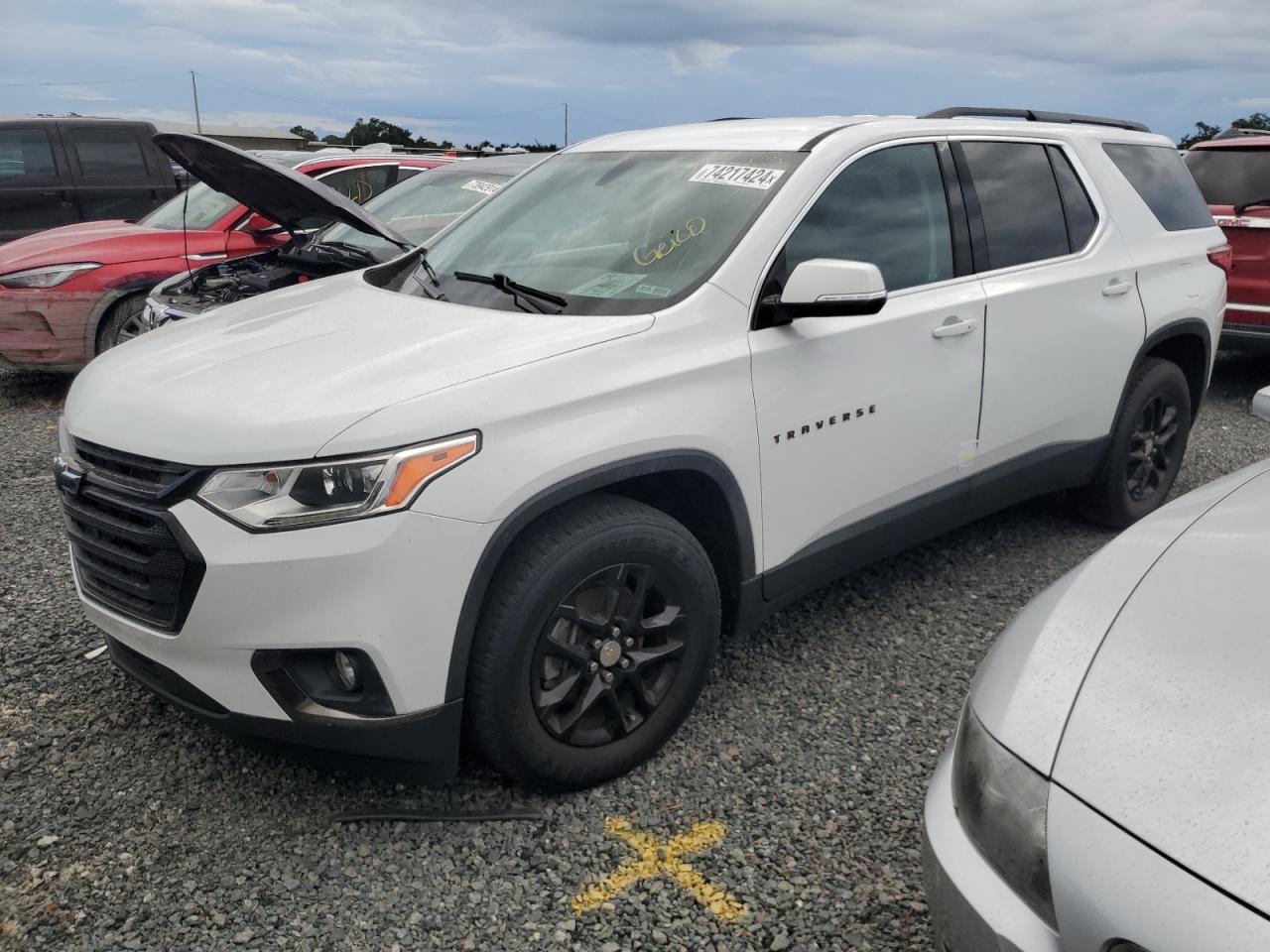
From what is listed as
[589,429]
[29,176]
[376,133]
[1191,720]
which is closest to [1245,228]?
[589,429]

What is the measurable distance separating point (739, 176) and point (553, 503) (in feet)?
4.37

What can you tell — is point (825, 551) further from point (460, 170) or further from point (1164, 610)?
point (460, 170)

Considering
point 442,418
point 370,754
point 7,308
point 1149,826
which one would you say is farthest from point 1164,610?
point 7,308

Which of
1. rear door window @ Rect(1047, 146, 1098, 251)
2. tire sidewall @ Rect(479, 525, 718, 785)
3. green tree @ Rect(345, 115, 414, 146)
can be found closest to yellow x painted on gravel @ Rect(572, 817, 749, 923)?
tire sidewall @ Rect(479, 525, 718, 785)

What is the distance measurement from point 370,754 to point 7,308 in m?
5.77

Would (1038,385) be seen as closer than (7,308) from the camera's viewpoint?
Yes

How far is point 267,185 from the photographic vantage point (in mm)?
4828

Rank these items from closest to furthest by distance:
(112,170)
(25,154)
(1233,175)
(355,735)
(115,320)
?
(355,735)
(115,320)
(1233,175)
(25,154)
(112,170)

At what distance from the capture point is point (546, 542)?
2.48 meters

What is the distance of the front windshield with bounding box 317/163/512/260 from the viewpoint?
6.16m

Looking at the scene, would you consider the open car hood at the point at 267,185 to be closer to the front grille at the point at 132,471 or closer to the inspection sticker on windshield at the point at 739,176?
the inspection sticker on windshield at the point at 739,176

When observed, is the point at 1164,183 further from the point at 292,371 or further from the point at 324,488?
the point at 324,488

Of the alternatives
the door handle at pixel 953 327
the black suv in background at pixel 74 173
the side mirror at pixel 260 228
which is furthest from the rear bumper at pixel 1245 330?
the black suv in background at pixel 74 173

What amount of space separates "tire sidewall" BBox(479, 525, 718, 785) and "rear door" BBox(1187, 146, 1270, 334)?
580cm
